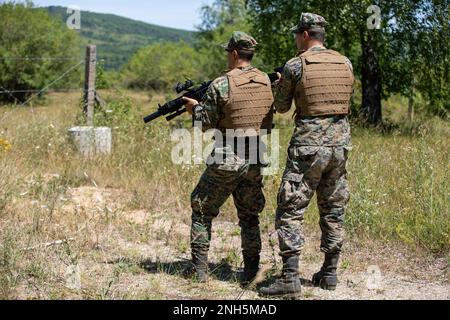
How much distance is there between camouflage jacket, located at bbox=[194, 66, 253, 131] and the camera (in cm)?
433

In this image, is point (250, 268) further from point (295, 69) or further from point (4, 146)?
point (4, 146)

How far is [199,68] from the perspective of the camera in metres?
33.3

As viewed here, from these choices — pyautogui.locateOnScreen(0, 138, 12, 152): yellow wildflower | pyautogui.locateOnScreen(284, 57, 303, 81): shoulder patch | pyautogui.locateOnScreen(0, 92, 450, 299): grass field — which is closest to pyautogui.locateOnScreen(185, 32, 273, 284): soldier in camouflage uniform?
pyautogui.locateOnScreen(284, 57, 303, 81): shoulder patch

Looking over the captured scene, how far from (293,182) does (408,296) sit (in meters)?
1.23

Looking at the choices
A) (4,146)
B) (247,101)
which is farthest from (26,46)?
(247,101)

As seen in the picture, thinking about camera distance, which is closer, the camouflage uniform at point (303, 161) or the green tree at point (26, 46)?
the camouflage uniform at point (303, 161)

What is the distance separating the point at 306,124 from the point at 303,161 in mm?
262

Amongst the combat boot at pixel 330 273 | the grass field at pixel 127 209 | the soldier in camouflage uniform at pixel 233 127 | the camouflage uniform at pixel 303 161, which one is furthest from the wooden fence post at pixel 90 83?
the combat boot at pixel 330 273

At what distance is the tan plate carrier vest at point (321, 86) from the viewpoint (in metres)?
4.15

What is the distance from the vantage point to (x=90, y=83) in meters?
9.27

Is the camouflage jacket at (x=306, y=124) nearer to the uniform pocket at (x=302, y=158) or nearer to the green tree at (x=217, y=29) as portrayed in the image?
the uniform pocket at (x=302, y=158)

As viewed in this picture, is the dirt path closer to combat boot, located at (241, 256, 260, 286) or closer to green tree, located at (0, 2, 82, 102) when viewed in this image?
combat boot, located at (241, 256, 260, 286)

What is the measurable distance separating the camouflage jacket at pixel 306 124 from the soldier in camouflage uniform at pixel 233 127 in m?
0.21

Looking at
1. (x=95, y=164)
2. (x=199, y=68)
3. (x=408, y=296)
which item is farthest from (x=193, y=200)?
(x=199, y=68)
